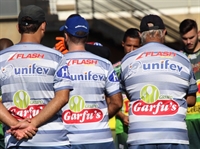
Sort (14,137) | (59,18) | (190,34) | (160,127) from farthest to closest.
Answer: (59,18)
(190,34)
(160,127)
(14,137)

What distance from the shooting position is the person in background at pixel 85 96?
587 cm

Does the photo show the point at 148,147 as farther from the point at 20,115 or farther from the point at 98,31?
the point at 98,31

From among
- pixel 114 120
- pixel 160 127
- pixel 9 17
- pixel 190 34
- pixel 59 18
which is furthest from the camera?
pixel 59 18

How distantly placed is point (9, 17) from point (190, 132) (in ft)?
14.1

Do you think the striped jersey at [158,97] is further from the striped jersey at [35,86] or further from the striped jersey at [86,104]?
the striped jersey at [35,86]

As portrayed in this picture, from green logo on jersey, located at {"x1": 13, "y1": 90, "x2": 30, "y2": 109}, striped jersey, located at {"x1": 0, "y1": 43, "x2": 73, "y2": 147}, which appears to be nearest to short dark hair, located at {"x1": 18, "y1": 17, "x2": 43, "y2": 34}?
striped jersey, located at {"x1": 0, "y1": 43, "x2": 73, "y2": 147}

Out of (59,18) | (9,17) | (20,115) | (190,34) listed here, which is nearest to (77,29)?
(20,115)

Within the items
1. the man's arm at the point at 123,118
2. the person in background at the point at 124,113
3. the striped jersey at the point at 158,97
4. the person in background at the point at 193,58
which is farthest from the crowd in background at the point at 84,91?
the person in background at the point at 193,58

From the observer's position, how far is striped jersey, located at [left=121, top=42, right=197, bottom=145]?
5.51 meters

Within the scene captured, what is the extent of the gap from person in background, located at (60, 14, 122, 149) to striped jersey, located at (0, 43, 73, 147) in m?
0.62

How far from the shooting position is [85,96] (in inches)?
231

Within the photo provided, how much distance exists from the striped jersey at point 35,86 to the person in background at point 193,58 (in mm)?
2950

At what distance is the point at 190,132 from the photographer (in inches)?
316

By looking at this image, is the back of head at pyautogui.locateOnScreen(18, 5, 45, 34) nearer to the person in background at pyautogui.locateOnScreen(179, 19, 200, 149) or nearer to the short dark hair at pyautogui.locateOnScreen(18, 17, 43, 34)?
the short dark hair at pyautogui.locateOnScreen(18, 17, 43, 34)
